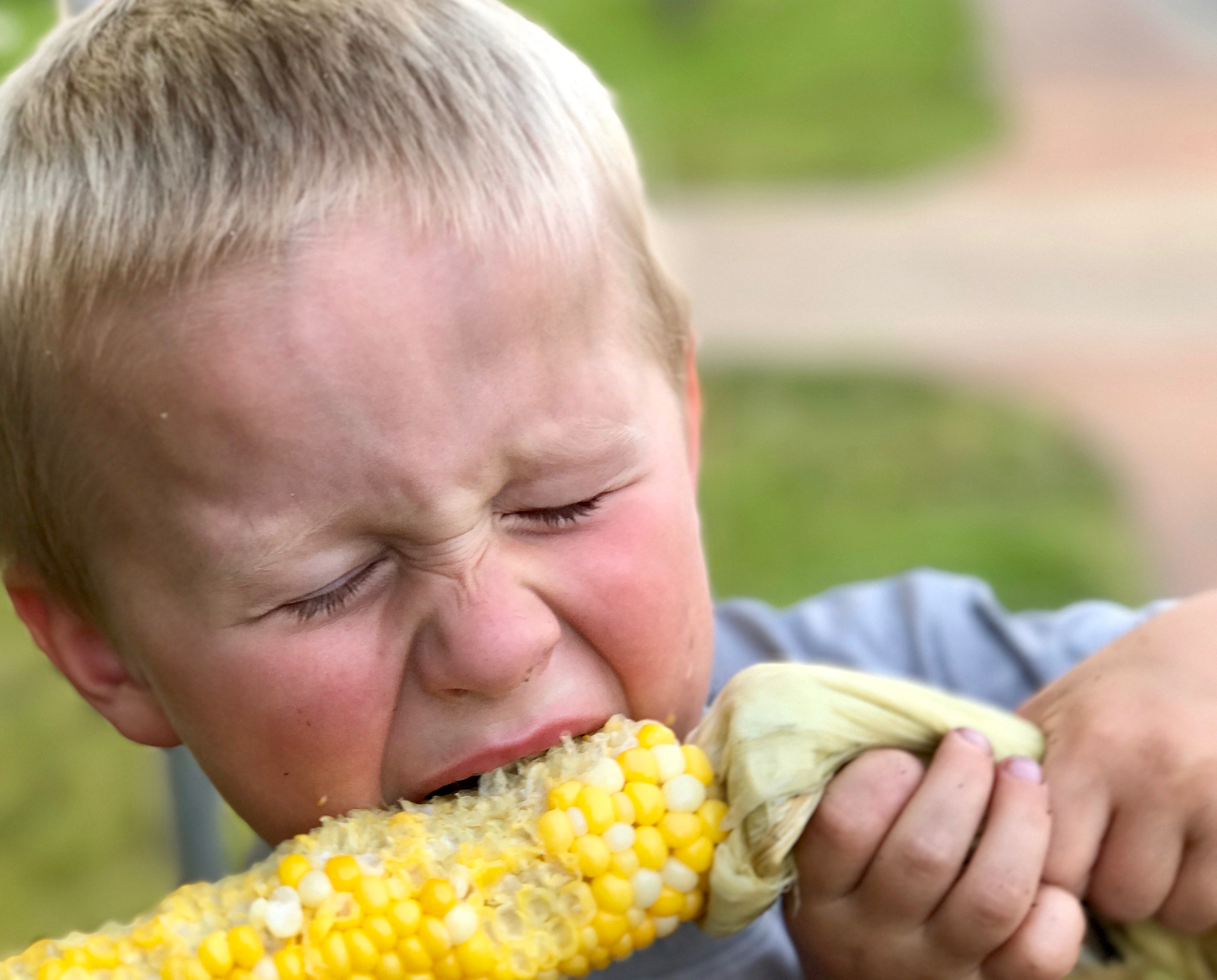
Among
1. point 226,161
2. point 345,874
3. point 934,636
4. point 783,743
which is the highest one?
point 226,161

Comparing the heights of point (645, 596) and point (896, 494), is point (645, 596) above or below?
above

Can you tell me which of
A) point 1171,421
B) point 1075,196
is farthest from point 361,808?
point 1075,196

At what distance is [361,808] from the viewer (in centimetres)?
133

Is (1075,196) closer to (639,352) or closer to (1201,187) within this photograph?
(1201,187)

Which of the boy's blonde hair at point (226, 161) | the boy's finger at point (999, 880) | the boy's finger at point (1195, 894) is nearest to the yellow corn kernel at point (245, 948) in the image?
the boy's blonde hair at point (226, 161)

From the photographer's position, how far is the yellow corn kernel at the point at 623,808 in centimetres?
128

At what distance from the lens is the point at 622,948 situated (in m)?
1.30

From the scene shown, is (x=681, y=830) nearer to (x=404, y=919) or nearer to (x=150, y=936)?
(x=404, y=919)

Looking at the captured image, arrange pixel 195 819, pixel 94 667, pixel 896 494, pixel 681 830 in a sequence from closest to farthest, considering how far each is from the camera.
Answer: pixel 681 830 < pixel 94 667 < pixel 195 819 < pixel 896 494

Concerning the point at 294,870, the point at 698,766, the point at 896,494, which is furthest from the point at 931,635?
the point at 896,494

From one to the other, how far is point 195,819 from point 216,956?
0.81 m

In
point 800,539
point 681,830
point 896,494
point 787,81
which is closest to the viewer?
point 681,830

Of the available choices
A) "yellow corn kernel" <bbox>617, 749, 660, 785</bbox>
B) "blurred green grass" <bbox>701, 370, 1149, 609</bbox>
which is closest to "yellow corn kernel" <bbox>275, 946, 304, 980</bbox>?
"yellow corn kernel" <bbox>617, 749, 660, 785</bbox>

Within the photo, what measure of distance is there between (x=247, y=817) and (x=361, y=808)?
7.6 inches
